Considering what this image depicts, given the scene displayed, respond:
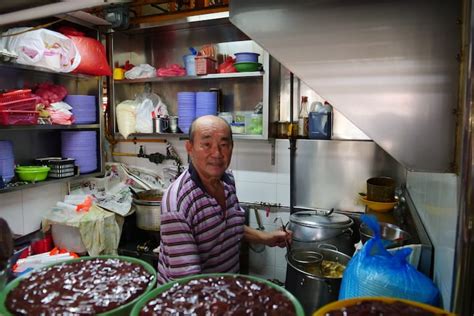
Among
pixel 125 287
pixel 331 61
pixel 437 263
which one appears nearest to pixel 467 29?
pixel 331 61

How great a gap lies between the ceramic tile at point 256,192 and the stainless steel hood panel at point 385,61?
7.51 feet

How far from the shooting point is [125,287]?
36.6 inches

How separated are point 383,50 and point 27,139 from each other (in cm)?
318

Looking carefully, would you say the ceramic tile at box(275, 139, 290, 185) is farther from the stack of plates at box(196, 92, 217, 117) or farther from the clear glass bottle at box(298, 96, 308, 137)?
the stack of plates at box(196, 92, 217, 117)

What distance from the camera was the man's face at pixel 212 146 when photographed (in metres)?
1.63

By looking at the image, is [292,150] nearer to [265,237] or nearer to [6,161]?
[265,237]

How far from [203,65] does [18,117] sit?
5.05ft

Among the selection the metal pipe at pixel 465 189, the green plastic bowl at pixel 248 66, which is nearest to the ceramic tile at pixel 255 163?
the green plastic bowl at pixel 248 66

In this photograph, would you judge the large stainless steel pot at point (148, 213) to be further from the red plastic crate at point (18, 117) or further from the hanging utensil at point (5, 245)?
the hanging utensil at point (5, 245)

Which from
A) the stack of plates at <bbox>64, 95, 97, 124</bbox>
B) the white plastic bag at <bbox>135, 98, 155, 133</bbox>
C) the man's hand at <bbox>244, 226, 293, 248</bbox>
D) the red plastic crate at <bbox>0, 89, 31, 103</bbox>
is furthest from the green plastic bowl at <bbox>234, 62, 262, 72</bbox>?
the red plastic crate at <bbox>0, 89, 31, 103</bbox>

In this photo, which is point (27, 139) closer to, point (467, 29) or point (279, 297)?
point (279, 297)

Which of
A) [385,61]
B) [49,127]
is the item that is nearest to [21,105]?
[49,127]

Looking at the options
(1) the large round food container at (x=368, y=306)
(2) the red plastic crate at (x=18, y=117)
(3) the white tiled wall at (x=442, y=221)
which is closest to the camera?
(1) the large round food container at (x=368, y=306)

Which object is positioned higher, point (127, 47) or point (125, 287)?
point (127, 47)
